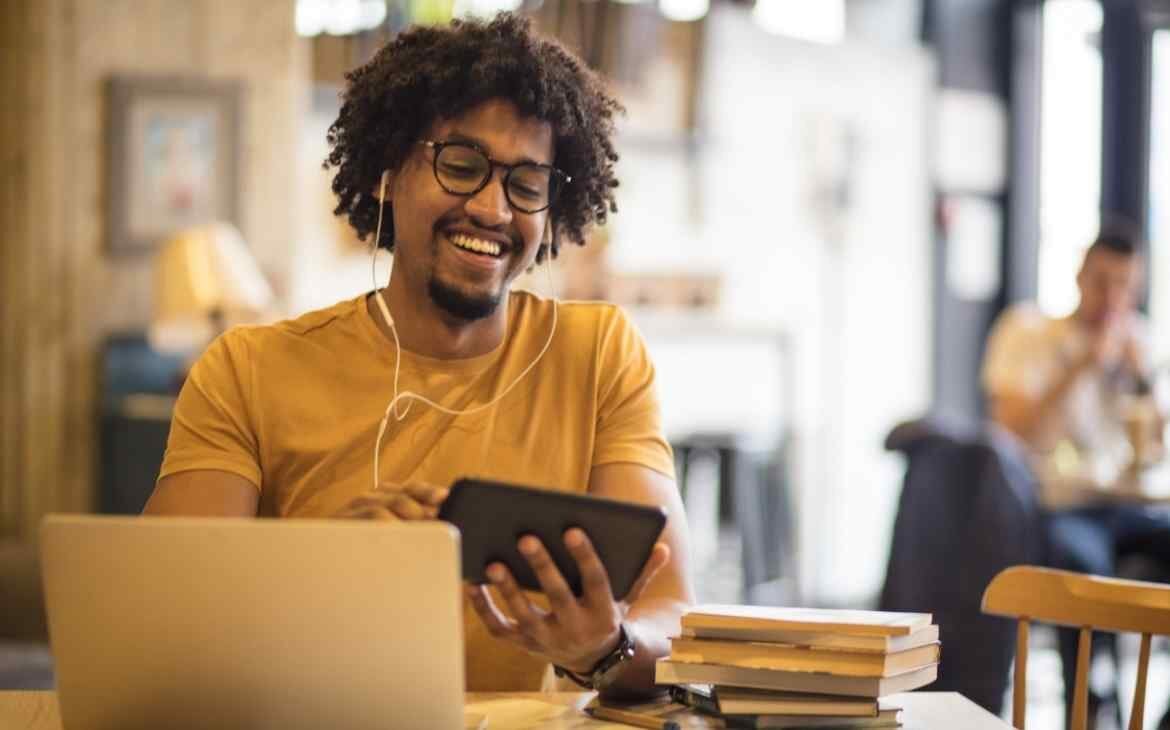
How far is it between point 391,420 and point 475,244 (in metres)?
0.23

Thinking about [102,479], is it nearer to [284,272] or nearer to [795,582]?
[284,272]

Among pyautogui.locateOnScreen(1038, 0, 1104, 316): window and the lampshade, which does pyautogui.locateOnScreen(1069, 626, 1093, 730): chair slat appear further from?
pyautogui.locateOnScreen(1038, 0, 1104, 316): window

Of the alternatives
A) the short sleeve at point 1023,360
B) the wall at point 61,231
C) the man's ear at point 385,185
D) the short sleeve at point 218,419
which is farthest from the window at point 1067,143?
the short sleeve at point 218,419

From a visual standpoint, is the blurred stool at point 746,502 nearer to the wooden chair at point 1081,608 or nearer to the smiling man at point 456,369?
the smiling man at point 456,369

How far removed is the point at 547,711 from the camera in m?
1.59

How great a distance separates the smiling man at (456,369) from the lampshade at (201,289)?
2.82 metres

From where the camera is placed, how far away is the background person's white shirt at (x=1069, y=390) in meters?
4.79

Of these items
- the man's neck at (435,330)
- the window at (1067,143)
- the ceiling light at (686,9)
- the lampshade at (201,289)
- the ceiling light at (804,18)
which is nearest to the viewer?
the man's neck at (435,330)

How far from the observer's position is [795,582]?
6461 millimetres

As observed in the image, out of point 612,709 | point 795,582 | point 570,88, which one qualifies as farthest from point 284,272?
point 612,709

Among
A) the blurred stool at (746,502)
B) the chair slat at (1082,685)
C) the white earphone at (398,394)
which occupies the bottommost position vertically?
the blurred stool at (746,502)

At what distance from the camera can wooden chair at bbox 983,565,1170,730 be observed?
1695 mm

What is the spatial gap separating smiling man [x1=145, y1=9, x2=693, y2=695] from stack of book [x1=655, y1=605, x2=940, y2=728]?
0.33m

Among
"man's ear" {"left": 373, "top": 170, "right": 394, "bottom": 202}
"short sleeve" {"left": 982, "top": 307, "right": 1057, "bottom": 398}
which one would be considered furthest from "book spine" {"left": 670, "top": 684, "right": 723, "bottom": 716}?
"short sleeve" {"left": 982, "top": 307, "right": 1057, "bottom": 398}
